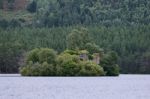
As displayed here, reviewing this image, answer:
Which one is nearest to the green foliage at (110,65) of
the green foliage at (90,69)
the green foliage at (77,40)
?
the green foliage at (90,69)

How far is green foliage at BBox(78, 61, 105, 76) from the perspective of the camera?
152m

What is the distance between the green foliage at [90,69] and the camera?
500ft

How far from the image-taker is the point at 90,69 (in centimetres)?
15362

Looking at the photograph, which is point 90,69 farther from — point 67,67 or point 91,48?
point 91,48

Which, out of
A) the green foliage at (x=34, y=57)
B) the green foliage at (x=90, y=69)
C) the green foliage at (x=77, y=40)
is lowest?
the green foliage at (x=90, y=69)

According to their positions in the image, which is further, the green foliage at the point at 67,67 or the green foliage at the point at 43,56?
the green foliage at the point at 43,56

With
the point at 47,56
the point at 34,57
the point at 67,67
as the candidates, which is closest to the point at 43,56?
the point at 47,56

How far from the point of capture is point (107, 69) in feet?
522

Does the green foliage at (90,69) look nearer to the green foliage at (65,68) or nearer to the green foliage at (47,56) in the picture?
the green foliage at (65,68)

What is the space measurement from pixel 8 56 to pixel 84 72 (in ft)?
149

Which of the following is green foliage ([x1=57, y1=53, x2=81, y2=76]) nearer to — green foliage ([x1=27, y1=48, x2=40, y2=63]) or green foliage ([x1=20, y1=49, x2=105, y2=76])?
green foliage ([x1=20, y1=49, x2=105, y2=76])
